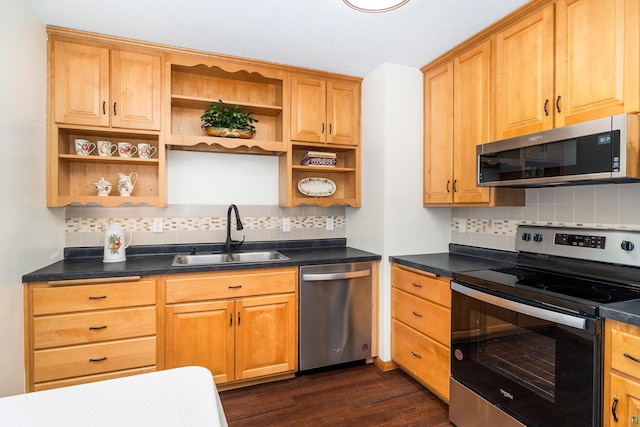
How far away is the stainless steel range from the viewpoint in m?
1.36

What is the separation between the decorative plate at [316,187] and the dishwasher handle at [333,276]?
0.78 metres

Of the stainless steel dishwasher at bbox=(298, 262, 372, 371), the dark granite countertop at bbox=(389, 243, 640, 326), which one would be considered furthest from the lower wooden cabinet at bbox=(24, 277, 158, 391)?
the dark granite countertop at bbox=(389, 243, 640, 326)

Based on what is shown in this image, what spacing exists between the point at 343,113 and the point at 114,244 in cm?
205

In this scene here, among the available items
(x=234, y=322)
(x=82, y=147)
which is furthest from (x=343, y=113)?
(x=82, y=147)

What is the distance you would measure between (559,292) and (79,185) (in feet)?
10.2

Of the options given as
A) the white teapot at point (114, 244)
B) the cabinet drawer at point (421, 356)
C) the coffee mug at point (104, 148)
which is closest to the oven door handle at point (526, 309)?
the cabinet drawer at point (421, 356)

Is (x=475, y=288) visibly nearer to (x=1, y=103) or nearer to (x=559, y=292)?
(x=559, y=292)

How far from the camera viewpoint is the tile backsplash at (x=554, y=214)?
5.87 ft

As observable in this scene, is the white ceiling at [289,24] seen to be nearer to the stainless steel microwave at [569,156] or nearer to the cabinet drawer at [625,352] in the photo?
the stainless steel microwave at [569,156]

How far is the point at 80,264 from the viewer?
2299 mm

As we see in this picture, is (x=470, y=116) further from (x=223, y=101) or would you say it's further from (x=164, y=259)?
(x=164, y=259)

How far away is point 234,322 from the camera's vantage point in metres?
2.34

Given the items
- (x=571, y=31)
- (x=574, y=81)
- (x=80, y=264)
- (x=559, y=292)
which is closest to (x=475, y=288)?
(x=559, y=292)

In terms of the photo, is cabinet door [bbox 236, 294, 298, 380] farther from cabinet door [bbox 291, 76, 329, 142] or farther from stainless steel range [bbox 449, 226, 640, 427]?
cabinet door [bbox 291, 76, 329, 142]
